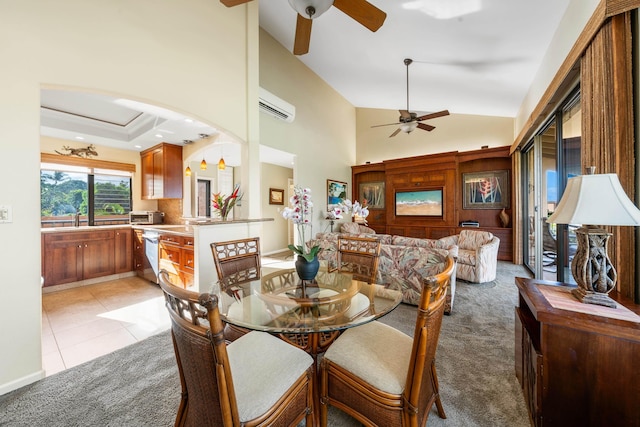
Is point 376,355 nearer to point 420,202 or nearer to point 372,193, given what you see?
point 420,202

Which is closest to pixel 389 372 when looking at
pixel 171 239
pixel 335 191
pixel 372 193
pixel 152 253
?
pixel 171 239

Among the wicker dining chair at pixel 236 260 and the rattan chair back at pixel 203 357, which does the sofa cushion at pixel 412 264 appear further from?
the rattan chair back at pixel 203 357

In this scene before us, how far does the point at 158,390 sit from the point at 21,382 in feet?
3.16

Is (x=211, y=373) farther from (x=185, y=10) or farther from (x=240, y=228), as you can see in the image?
(x=185, y=10)

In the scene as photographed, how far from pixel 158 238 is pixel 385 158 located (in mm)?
6199

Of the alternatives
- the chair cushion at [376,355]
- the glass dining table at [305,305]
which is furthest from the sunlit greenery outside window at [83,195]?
the chair cushion at [376,355]

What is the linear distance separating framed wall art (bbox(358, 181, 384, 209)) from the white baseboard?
276 inches

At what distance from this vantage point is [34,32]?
171 cm

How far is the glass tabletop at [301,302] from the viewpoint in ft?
4.03

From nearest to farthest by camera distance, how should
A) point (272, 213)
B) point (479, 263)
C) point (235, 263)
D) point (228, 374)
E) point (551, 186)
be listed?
point (228, 374), point (235, 263), point (551, 186), point (479, 263), point (272, 213)

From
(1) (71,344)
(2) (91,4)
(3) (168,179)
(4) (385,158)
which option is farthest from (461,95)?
(1) (71,344)

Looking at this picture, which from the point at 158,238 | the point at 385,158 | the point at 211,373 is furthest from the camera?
the point at 385,158

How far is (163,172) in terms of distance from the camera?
4.46m

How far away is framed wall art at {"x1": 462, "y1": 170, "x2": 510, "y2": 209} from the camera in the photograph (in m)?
5.86
